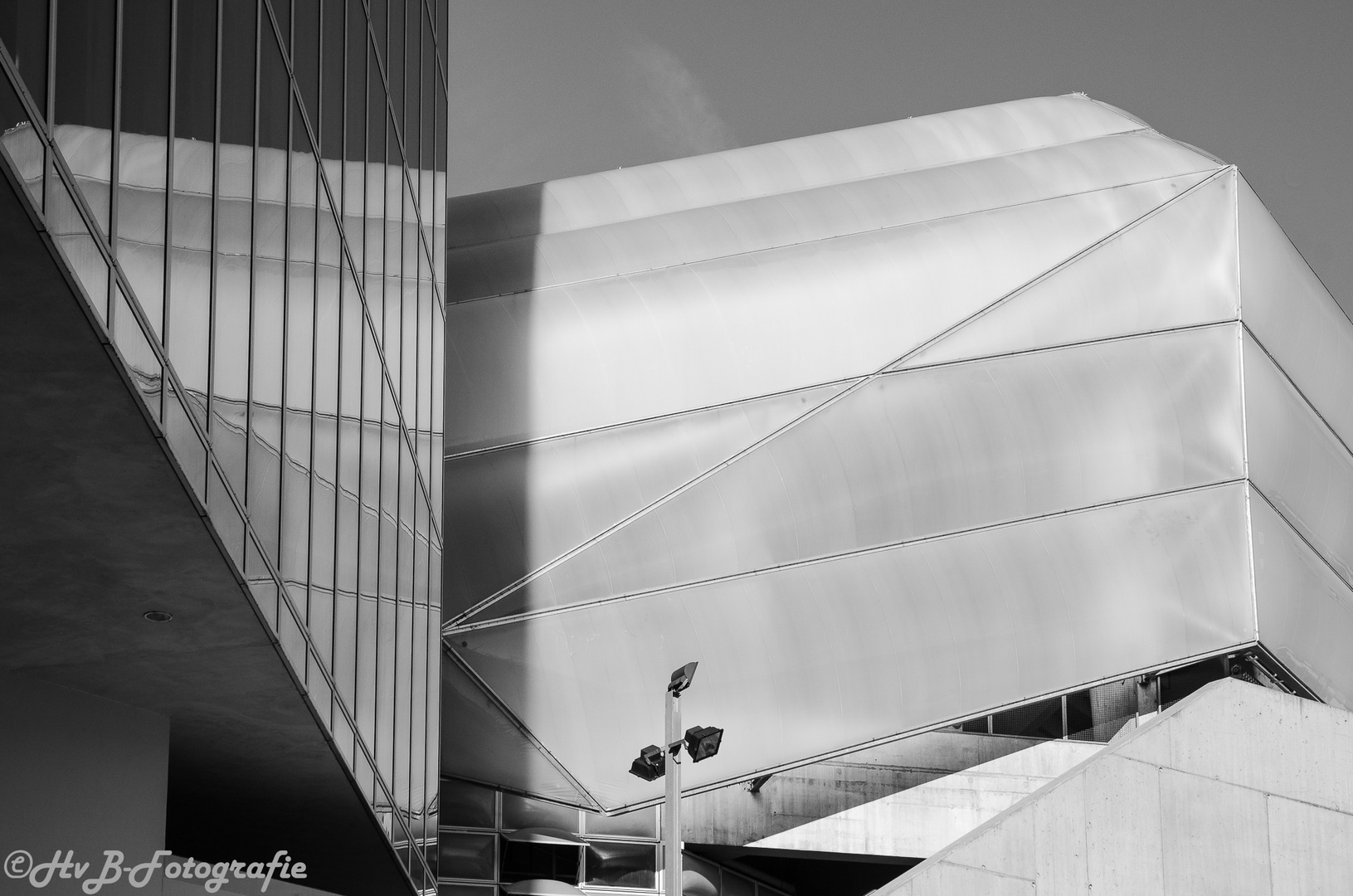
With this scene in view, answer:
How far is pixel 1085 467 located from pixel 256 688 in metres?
22.9

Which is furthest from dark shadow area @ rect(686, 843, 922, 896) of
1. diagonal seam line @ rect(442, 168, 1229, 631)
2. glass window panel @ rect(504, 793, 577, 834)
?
diagonal seam line @ rect(442, 168, 1229, 631)

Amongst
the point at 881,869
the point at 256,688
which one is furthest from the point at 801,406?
the point at 256,688

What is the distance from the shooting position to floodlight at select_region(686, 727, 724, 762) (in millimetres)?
18516

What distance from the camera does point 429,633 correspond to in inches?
880

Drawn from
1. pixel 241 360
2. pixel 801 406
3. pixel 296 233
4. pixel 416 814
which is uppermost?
pixel 801 406

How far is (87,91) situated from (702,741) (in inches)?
476

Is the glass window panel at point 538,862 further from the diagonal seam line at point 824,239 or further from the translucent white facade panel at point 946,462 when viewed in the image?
the diagonal seam line at point 824,239

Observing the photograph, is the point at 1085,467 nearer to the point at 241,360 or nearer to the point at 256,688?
the point at 256,688

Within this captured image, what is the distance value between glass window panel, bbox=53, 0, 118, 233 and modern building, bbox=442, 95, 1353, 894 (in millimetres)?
21995

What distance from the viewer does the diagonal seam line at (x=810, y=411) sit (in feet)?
100

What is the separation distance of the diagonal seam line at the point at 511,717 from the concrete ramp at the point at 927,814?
490cm

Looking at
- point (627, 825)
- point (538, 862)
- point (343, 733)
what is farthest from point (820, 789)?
point (343, 733)

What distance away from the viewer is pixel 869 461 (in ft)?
106

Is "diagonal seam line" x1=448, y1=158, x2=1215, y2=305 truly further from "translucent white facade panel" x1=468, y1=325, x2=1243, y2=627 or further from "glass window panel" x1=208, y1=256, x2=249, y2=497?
"glass window panel" x1=208, y1=256, x2=249, y2=497
